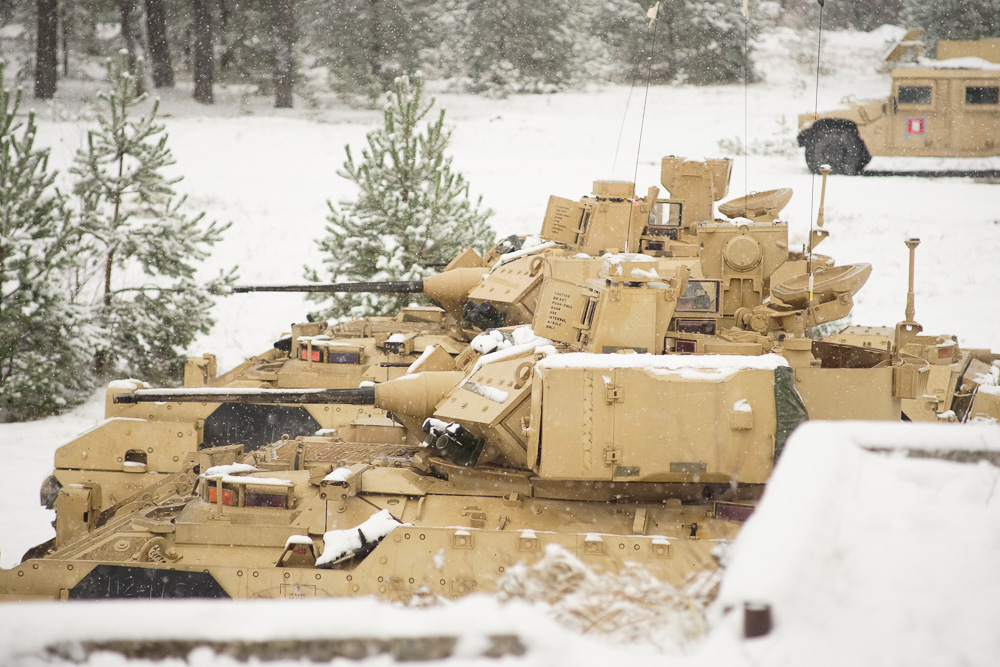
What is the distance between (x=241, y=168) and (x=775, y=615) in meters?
22.9

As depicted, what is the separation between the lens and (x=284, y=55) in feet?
90.0

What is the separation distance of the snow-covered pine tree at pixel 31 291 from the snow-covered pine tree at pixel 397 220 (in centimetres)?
414

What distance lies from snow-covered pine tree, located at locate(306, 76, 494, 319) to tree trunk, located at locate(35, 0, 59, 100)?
10.4 m

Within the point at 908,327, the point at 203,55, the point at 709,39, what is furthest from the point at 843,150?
the point at 203,55

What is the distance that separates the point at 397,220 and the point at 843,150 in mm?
8796

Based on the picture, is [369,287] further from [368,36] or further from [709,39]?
[709,39]

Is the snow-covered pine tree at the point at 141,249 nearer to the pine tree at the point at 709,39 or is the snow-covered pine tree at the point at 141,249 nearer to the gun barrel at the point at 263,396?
the gun barrel at the point at 263,396

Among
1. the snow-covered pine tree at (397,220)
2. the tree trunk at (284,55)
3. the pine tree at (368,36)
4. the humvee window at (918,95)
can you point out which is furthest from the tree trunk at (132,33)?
the humvee window at (918,95)

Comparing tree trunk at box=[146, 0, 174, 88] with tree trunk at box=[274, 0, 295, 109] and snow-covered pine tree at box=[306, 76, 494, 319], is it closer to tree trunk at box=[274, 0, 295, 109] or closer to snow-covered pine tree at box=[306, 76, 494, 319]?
tree trunk at box=[274, 0, 295, 109]

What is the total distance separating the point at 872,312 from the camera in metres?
17.8

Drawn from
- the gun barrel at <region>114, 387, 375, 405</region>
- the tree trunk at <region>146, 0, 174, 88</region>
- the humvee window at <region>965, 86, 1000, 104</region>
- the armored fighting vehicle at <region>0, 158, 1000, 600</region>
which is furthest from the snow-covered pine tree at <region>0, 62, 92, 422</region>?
the humvee window at <region>965, 86, 1000, 104</region>

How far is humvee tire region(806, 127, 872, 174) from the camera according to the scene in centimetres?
2083

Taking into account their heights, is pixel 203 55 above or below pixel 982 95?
above

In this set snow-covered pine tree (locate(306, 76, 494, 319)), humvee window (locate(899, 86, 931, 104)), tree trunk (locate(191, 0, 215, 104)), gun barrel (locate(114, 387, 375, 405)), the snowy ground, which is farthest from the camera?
tree trunk (locate(191, 0, 215, 104))
